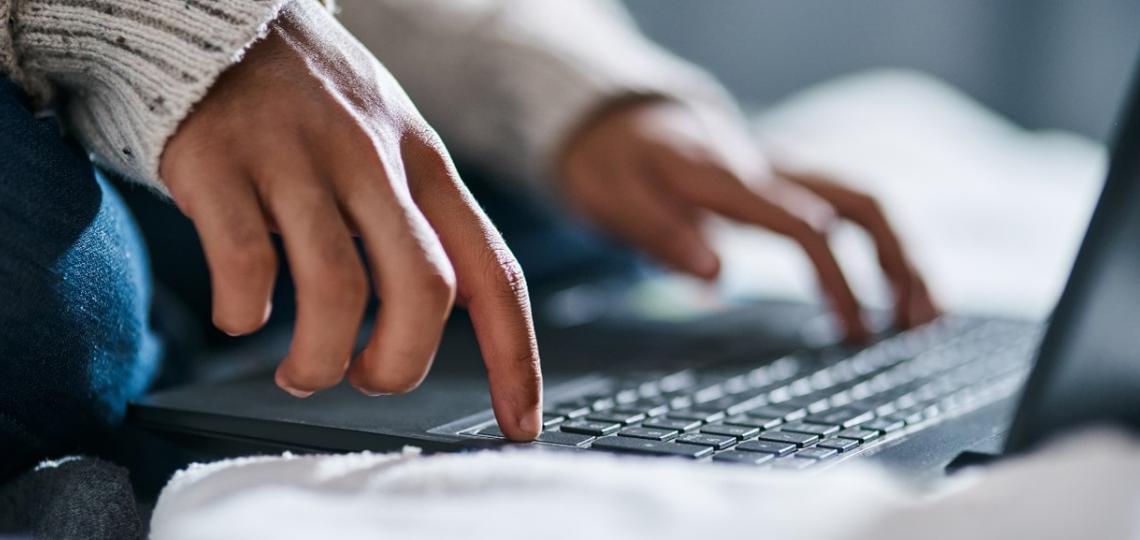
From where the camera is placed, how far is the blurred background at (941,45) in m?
1.72

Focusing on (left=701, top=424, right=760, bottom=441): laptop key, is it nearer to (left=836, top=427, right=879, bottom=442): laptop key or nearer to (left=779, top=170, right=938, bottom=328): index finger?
(left=836, top=427, right=879, bottom=442): laptop key

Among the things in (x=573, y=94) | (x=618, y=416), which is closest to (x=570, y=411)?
(x=618, y=416)

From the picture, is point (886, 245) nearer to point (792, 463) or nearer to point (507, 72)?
point (507, 72)

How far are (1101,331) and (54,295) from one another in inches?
12.2

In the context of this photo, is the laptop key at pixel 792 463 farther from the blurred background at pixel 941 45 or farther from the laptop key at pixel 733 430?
the blurred background at pixel 941 45

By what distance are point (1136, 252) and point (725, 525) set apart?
12 cm

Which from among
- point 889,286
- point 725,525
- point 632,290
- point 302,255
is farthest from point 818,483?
point 632,290

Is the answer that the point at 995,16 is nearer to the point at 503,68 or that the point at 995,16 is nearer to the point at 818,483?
the point at 503,68

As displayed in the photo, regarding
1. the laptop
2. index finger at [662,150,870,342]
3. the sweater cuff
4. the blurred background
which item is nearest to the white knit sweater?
the sweater cuff

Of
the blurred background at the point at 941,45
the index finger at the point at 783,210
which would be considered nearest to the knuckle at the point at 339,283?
the index finger at the point at 783,210

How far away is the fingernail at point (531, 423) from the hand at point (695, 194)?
36cm

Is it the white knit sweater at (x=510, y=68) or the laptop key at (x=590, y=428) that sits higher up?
the white knit sweater at (x=510, y=68)

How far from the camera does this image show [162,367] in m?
0.52

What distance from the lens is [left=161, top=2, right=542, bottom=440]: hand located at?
0.29 metres
